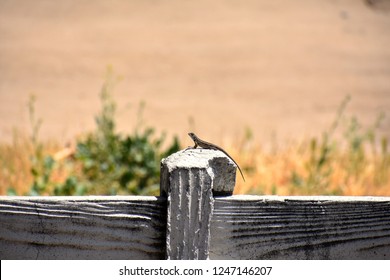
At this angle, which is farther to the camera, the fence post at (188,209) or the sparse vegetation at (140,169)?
the sparse vegetation at (140,169)

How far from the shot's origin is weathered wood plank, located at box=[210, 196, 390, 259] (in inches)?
59.2

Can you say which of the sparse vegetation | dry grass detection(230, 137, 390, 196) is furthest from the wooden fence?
dry grass detection(230, 137, 390, 196)

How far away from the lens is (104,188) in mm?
4051

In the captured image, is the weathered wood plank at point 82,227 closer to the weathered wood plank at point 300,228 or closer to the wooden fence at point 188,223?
the wooden fence at point 188,223

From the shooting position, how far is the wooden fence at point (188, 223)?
1438 mm

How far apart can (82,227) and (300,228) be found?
0.51 m

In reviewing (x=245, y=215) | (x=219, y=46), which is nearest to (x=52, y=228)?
(x=245, y=215)

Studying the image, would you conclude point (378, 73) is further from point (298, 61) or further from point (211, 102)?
point (211, 102)

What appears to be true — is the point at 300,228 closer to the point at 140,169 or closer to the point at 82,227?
the point at 82,227

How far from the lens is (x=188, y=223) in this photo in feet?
4.72

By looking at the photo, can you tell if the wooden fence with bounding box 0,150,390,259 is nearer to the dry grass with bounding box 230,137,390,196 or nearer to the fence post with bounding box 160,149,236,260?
the fence post with bounding box 160,149,236,260

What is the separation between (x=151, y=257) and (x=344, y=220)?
0.48 m

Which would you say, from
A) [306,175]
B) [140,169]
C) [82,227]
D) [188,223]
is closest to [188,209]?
[188,223]

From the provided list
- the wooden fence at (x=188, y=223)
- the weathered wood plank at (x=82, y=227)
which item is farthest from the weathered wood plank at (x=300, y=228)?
the weathered wood plank at (x=82, y=227)
